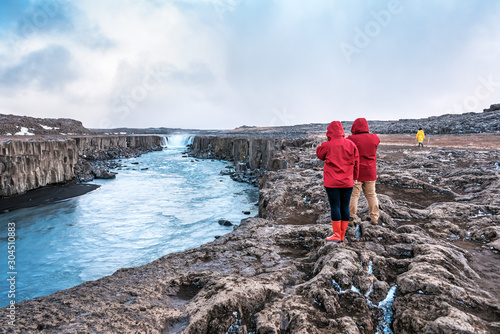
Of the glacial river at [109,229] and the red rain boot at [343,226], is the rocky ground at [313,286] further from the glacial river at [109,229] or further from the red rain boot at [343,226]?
the glacial river at [109,229]

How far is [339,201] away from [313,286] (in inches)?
61.0

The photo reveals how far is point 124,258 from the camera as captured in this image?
8.74 meters

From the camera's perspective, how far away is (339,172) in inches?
152

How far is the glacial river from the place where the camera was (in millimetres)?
7957

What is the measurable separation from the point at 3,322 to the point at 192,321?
6.41 ft

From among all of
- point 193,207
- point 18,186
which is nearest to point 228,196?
point 193,207

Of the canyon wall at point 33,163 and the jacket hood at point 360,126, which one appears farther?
the canyon wall at point 33,163

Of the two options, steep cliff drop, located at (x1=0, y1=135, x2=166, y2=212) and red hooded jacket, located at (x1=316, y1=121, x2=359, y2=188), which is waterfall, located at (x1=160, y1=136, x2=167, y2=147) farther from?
red hooded jacket, located at (x1=316, y1=121, x2=359, y2=188)

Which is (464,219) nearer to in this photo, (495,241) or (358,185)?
(495,241)

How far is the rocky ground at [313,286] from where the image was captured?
246 cm

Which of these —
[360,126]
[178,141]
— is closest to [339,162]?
[360,126]

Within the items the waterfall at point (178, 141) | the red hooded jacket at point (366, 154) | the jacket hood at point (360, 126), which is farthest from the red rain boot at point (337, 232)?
the waterfall at point (178, 141)

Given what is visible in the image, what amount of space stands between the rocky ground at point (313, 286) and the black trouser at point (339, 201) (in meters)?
0.46

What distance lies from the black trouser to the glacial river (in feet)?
23.1
